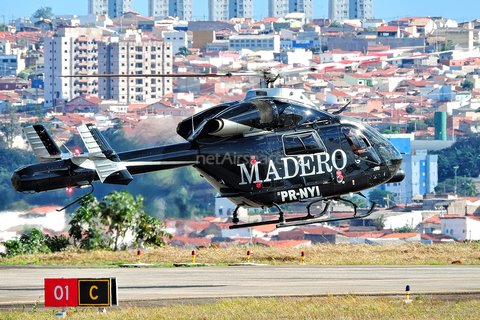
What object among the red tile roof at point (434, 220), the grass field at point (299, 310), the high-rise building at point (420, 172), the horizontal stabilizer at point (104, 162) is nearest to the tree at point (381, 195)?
the high-rise building at point (420, 172)

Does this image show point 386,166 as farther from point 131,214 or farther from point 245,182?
point 131,214

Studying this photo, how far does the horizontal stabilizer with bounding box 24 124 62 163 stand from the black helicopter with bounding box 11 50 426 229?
55 mm

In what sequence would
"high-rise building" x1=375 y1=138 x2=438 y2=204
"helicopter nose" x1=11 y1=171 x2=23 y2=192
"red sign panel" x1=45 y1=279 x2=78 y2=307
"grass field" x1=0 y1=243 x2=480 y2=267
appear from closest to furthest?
"red sign panel" x1=45 y1=279 x2=78 y2=307
"helicopter nose" x1=11 y1=171 x2=23 y2=192
"grass field" x1=0 y1=243 x2=480 y2=267
"high-rise building" x1=375 y1=138 x2=438 y2=204

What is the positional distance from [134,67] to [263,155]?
177 meters

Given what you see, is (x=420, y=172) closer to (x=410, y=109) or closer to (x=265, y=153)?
(x=410, y=109)

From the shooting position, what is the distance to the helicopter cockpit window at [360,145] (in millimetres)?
16391

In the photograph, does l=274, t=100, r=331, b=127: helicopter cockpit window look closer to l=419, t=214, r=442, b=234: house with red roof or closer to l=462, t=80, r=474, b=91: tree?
l=419, t=214, r=442, b=234: house with red roof

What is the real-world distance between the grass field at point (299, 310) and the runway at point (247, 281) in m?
1.18

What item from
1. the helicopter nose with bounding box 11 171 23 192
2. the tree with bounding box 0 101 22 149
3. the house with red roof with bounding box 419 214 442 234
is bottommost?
the house with red roof with bounding box 419 214 442 234

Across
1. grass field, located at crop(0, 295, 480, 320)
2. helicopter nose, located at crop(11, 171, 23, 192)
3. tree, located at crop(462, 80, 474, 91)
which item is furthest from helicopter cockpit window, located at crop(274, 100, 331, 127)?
tree, located at crop(462, 80, 474, 91)

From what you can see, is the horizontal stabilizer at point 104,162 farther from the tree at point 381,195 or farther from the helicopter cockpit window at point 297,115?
the tree at point 381,195

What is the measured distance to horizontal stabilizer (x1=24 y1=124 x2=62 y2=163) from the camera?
14.6 m

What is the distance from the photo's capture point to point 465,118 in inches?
6634

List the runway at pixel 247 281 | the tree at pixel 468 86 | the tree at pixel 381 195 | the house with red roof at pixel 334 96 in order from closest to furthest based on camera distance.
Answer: the runway at pixel 247 281, the tree at pixel 381 195, the house with red roof at pixel 334 96, the tree at pixel 468 86
